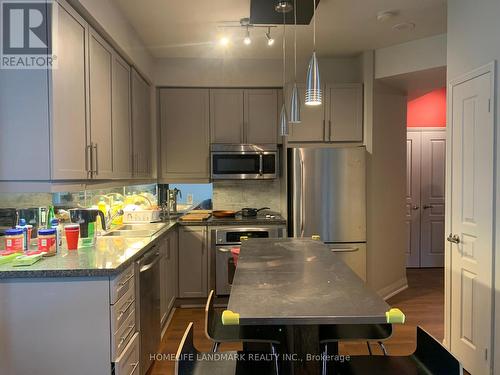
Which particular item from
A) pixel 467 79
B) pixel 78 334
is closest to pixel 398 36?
pixel 467 79

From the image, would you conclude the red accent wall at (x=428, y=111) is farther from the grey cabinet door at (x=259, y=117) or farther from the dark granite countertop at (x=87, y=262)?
the dark granite countertop at (x=87, y=262)

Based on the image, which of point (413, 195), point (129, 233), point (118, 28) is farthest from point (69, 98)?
point (413, 195)

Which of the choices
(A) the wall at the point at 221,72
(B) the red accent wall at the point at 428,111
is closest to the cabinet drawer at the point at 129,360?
(A) the wall at the point at 221,72

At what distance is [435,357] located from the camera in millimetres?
1333

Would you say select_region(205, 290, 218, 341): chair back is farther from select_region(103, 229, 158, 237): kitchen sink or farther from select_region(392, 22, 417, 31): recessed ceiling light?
select_region(392, 22, 417, 31): recessed ceiling light

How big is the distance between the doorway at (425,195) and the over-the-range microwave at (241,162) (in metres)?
2.45

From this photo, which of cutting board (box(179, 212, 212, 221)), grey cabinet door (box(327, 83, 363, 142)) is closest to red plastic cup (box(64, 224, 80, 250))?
cutting board (box(179, 212, 212, 221))

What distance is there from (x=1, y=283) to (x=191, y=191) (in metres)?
2.63

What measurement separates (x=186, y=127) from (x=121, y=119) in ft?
3.89

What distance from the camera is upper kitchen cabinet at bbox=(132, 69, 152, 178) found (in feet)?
10.7

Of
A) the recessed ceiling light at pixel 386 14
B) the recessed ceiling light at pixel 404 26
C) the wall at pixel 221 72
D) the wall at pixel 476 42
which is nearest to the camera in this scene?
the wall at pixel 476 42

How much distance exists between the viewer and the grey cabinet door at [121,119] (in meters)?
2.72

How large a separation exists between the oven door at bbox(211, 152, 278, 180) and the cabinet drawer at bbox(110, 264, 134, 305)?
1.92 m

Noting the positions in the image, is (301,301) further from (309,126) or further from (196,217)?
(309,126)
